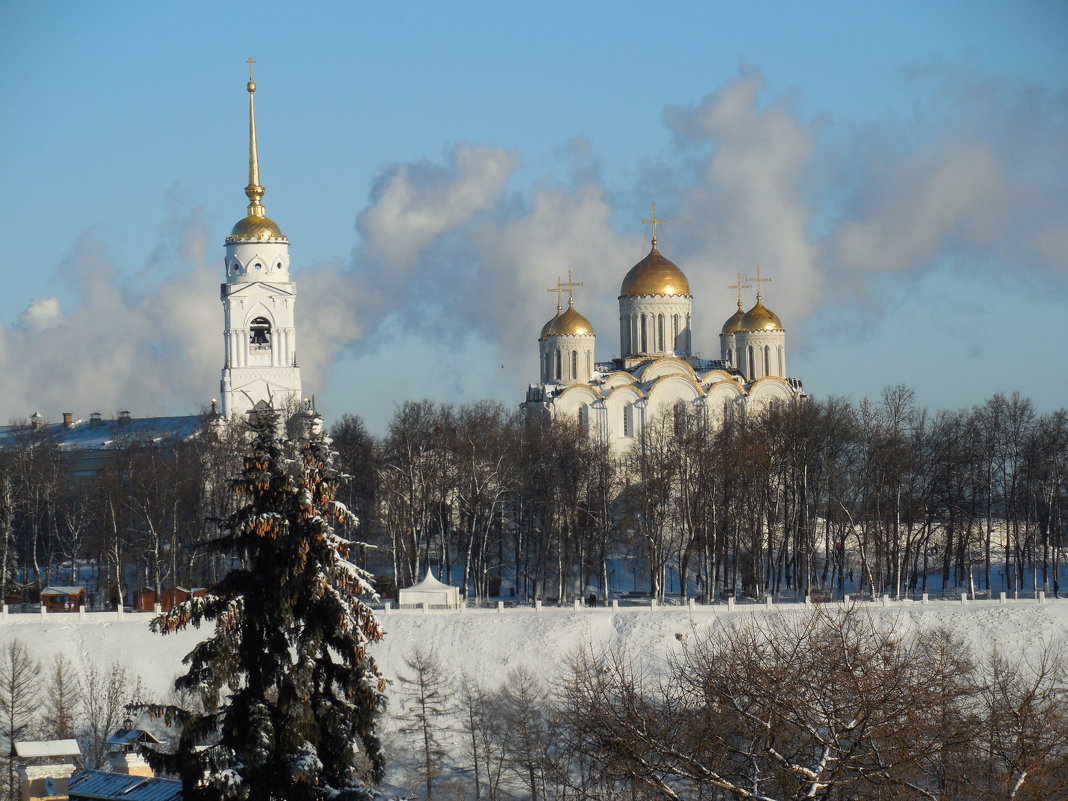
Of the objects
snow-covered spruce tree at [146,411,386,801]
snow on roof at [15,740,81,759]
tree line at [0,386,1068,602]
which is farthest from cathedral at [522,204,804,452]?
snow-covered spruce tree at [146,411,386,801]

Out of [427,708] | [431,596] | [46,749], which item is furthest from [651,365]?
[46,749]

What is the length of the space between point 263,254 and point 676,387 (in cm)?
1495

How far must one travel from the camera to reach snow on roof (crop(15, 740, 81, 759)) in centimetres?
2669

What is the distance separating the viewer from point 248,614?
687 inches

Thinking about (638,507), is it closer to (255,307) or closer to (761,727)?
(255,307)

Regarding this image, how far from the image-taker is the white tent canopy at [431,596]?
1645 inches

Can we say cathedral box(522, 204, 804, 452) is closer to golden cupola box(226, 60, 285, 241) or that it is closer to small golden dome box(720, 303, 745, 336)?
small golden dome box(720, 303, 745, 336)

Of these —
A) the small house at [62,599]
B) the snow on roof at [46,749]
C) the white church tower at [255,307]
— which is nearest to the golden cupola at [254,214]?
the white church tower at [255,307]

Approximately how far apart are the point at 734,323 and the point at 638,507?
17121 millimetres

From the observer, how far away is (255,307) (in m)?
63.5

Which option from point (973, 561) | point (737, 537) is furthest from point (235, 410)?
point (973, 561)

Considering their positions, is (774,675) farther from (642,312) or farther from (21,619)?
(642,312)

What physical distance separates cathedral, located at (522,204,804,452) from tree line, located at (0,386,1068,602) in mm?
8045

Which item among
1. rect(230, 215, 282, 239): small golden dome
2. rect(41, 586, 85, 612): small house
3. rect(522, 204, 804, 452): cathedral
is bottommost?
rect(41, 586, 85, 612): small house
